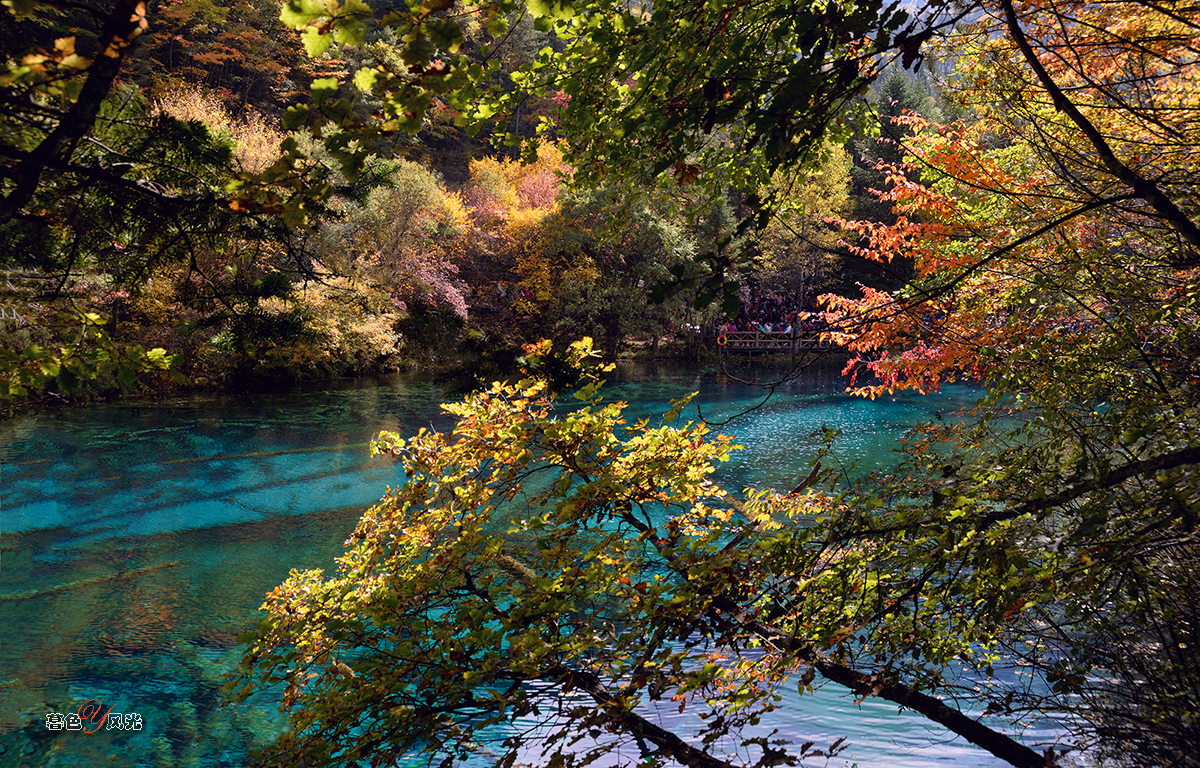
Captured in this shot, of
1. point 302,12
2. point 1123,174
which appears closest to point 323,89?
point 302,12

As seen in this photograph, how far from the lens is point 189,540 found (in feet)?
27.9

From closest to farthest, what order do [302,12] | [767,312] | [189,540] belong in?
[302,12]
[189,540]
[767,312]

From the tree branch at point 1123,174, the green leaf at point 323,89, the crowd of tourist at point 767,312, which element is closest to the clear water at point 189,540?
the tree branch at point 1123,174

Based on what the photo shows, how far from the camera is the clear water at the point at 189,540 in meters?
4.87

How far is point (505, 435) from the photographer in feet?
10.7

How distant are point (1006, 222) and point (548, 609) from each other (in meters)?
5.13

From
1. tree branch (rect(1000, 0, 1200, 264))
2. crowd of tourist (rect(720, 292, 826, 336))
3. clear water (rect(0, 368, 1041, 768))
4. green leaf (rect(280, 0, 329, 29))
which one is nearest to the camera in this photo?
green leaf (rect(280, 0, 329, 29))

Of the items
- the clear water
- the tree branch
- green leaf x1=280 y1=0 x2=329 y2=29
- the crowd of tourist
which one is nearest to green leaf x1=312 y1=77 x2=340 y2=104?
green leaf x1=280 y1=0 x2=329 y2=29

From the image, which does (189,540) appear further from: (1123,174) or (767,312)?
(767,312)

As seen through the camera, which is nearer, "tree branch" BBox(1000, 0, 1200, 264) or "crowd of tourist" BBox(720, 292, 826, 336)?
"tree branch" BBox(1000, 0, 1200, 264)

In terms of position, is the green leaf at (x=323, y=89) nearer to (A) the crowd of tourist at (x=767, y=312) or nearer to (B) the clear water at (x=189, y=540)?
(B) the clear water at (x=189, y=540)

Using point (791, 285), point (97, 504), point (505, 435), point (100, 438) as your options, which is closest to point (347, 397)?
point (100, 438)

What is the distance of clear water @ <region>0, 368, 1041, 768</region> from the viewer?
487 cm

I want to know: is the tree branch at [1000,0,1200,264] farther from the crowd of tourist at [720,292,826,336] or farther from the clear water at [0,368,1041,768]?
the crowd of tourist at [720,292,826,336]
